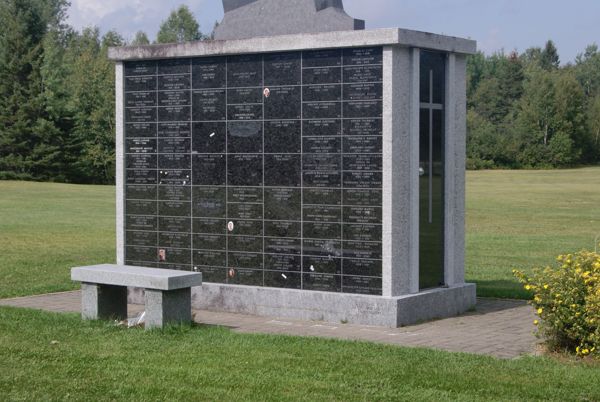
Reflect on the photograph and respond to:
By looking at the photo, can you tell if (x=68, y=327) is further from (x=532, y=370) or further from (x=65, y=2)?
(x=65, y=2)

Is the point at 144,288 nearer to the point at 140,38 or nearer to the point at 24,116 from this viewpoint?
the point at 24,116

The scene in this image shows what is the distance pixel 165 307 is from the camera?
1034cm

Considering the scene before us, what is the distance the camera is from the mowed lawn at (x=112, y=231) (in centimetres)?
1680

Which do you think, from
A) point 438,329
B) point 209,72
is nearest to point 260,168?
point 209,72

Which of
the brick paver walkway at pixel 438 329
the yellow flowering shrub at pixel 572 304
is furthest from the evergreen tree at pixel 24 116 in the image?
the yellow flowering shrub at pixel 572 304

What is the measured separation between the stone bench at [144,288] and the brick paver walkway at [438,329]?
0.82 metres

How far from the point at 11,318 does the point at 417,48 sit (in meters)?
5.64

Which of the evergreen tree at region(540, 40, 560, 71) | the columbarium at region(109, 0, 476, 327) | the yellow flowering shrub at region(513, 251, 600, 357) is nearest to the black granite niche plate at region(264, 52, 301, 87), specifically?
the columbarium at region(109, 0, 476, 327)

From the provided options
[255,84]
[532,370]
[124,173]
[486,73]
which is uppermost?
[486,73]

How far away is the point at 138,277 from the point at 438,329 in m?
3.44

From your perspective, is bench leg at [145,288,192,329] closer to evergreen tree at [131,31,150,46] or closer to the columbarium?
the columbarium

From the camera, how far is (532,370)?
857 cm

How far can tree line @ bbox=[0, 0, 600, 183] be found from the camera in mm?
60500

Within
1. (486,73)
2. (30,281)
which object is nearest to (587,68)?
(486,73)
